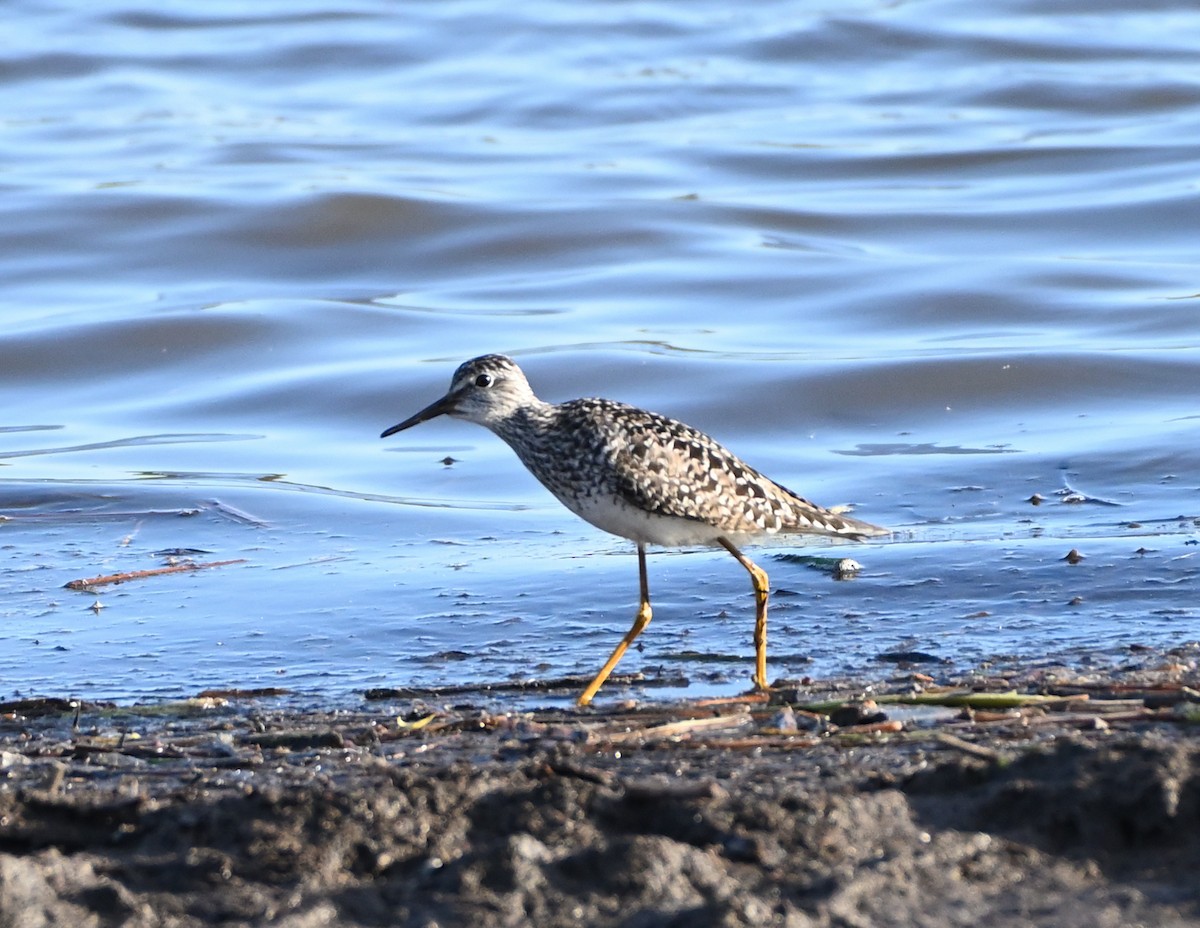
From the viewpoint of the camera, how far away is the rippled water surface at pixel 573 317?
784cm

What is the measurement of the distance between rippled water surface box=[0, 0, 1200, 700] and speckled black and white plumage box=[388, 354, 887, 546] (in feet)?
1.63

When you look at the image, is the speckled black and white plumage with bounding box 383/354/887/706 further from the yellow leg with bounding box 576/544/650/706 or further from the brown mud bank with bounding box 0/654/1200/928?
the brown mud bank with bounding box 0/654/1200/928

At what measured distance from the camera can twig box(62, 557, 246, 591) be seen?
8.52 metres

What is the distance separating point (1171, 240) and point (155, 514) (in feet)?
32.2

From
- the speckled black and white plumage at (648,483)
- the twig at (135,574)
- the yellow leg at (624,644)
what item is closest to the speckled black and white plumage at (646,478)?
the speckled black and white plumage at (648,483)

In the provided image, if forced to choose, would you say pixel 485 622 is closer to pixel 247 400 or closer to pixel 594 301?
pixel 247 400

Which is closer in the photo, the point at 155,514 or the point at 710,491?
the point at 710,491

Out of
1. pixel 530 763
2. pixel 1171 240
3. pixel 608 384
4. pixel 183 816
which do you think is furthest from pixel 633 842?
pixel 1171 240

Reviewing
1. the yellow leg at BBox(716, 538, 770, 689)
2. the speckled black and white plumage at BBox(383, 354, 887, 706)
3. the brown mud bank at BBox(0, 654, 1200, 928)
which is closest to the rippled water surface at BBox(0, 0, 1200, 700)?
the yellow leg at BBox(716, 538, 770, 689)

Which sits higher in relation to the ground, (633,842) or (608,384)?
(608,384)

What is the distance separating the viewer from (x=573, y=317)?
14039 mm

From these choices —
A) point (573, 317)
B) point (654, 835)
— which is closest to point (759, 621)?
point (654, 835)

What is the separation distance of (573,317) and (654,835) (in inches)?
395

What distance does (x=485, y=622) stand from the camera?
7742 millimetres
